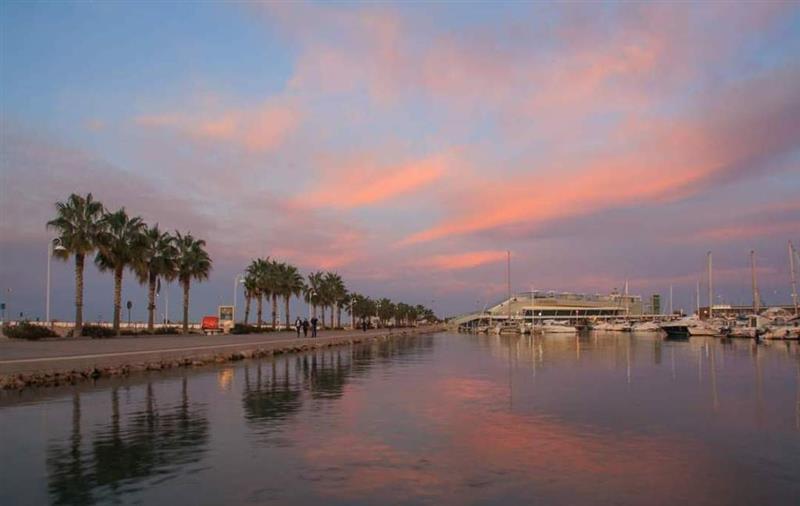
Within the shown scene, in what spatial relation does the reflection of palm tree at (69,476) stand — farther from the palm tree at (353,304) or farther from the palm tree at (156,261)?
the palm tree at (353,304)

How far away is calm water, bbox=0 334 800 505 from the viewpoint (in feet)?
35.8

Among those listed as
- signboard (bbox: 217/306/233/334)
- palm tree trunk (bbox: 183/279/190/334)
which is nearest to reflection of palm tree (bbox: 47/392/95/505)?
palm tree trunk (bbox: 183/279/190/334)

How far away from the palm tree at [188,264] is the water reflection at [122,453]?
5775 centimetres

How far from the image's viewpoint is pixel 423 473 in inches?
481

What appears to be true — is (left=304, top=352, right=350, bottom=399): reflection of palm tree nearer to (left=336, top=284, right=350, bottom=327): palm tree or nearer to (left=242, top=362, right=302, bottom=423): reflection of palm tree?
(left=242, top=362, right=302, bottom=423): reflection of palm tree

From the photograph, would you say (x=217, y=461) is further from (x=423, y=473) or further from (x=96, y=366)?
(x=96, y=366)

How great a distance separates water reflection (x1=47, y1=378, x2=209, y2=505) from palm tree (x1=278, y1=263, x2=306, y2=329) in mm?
82121

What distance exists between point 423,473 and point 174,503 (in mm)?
4401

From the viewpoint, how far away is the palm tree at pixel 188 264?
74.9 m

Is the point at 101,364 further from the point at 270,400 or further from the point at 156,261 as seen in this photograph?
the point at 156,261

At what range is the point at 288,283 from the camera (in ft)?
336

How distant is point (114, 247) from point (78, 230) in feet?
13.4

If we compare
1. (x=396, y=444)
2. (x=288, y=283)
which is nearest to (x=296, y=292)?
(x=288, y=283)

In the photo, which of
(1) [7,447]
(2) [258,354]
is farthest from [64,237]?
(1) [7,447]
